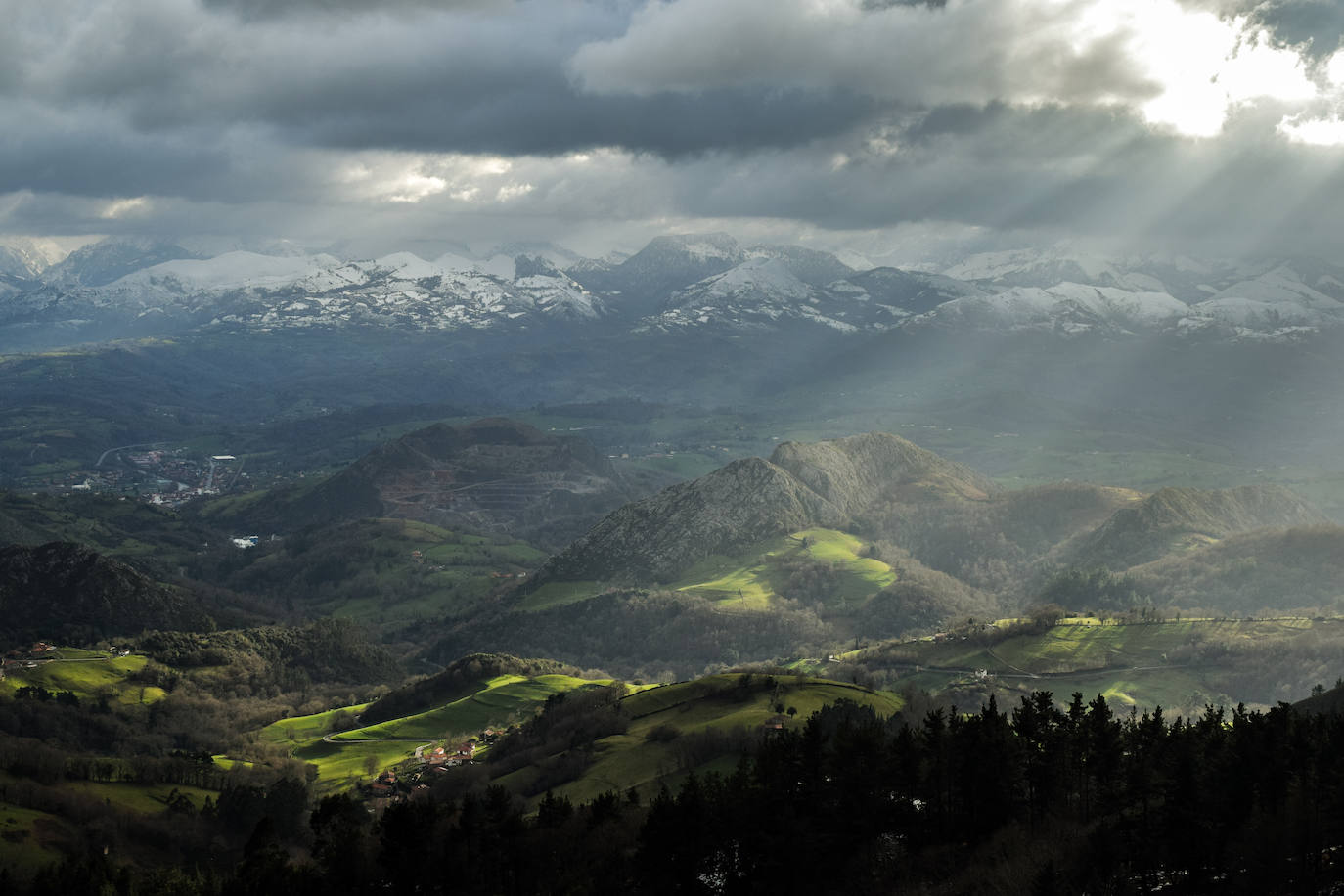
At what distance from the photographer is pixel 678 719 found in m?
152

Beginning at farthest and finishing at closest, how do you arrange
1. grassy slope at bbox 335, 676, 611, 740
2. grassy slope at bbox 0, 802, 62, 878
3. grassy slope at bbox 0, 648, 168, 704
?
grassy slope at bbox 0, 648, 168, 704
grassy slope at bbox 335, 676, 611, 740
grassy slope at bbox 0, 802, 62, 878

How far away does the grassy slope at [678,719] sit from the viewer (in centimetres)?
13012

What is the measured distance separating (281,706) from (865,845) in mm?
151166

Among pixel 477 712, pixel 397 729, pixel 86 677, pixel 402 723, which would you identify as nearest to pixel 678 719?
pixel 477 712

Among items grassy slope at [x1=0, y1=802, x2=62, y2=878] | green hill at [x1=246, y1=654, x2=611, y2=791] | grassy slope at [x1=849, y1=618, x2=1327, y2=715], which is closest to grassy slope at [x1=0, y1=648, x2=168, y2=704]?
green hill at [x1=246, y1=654, x2=611, y2=791]

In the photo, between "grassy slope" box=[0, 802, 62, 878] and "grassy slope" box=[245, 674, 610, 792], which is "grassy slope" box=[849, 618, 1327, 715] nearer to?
"grassy slope" box=[245, 674, 610, 792]

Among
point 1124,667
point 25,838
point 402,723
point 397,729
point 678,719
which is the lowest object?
point 1124,667

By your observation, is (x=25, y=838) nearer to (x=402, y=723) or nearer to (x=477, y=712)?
(x=402, y=723)

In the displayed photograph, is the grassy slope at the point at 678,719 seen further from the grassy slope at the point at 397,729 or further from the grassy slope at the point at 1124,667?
the grassy slope at the point at 1124,667

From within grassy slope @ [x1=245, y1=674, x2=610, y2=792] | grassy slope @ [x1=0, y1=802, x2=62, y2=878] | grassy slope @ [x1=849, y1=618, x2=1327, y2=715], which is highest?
grassy slope @ [x1=0, y1=802, x2=62, y2=878]

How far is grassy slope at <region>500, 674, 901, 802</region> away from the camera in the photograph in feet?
427

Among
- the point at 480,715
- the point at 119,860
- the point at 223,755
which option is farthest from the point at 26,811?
the point at 480,715

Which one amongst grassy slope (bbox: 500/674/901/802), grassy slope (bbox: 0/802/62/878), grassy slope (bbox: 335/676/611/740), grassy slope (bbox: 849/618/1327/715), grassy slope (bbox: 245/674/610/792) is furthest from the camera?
grassy slope (bbox: 849/618/1327/715)

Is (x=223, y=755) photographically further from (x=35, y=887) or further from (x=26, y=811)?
(x=35, y=887)
